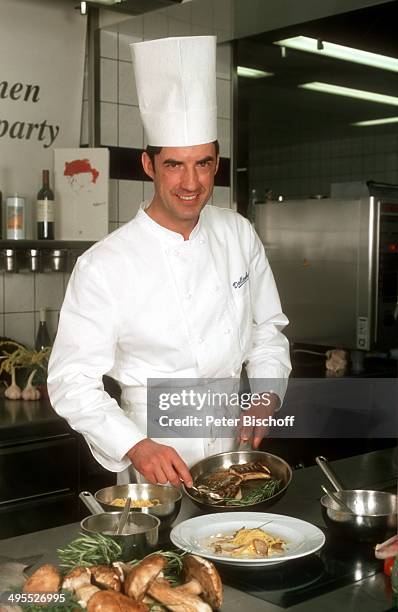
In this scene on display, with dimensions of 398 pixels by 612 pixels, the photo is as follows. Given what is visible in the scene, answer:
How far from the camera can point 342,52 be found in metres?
4.12

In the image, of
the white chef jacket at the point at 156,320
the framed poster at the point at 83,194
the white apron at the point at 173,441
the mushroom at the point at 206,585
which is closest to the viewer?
the mushroom at the point at 206,585

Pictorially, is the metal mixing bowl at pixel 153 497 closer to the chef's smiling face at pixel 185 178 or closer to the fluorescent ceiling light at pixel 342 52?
the chef's smiling face at pixel 185 178

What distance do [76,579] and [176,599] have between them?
134 millimetres

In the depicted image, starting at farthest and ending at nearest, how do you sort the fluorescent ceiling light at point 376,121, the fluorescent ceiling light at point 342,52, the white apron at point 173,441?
the fluorescent ceiling light at point 376,121 < the fluorescent ceiling light at point 342,52 < the white apron at point 173,441

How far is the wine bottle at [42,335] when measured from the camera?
11.6 feet

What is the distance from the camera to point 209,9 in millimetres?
3293

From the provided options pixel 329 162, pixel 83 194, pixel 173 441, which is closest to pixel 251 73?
pixel 83 194

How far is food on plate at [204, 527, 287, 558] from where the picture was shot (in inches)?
54.6

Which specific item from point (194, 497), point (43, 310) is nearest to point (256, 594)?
point (194, 497)

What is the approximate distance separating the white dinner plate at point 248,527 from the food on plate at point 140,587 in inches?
6.5

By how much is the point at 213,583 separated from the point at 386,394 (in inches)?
111

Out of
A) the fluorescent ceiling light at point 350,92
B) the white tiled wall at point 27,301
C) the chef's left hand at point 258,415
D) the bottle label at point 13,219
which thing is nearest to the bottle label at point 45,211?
the bottle label at point 13,219

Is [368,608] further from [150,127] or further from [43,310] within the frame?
[43,310]

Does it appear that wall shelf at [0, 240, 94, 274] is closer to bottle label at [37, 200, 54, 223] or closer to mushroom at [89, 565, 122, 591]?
bottle label at [37, 200, 54, 223]
